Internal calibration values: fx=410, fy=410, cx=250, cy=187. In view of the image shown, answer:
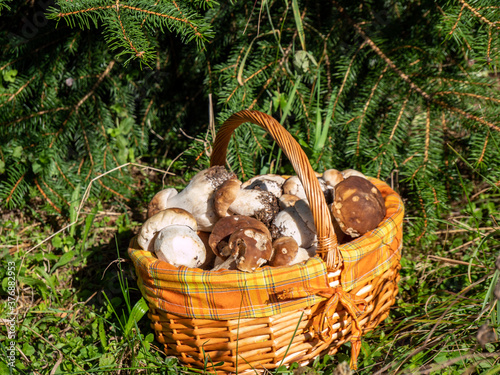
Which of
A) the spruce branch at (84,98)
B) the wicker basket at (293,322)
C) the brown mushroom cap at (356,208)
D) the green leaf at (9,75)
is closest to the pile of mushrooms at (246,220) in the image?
the brown mushroom cap at (356,208)

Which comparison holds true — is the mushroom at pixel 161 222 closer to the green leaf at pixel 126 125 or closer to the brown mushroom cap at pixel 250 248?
the brown mushroom cap at pixel 250 248

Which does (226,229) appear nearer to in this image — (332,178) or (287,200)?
(287,200)

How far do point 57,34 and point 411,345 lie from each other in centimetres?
242

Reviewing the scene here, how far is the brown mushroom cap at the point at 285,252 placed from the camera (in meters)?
1.50

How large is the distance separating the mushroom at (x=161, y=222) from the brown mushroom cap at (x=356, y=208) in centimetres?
59

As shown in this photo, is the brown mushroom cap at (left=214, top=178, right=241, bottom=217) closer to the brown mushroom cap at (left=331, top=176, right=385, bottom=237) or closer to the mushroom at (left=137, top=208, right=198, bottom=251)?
the mushroom at (left=137, top=208, right=198, bottom=251)

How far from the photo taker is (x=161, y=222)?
1.63 metres

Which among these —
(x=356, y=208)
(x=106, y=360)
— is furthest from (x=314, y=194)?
(x=106, y=360)

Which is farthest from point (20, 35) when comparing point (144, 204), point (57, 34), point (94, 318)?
point (94, 318)

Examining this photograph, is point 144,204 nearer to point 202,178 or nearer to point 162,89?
point 162,89

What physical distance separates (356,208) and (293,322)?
0.48 meters

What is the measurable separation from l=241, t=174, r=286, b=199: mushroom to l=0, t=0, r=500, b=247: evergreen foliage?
0.14 m

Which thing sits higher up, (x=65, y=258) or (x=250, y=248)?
(x=250, y=248)

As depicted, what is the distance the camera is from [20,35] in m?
2.35
